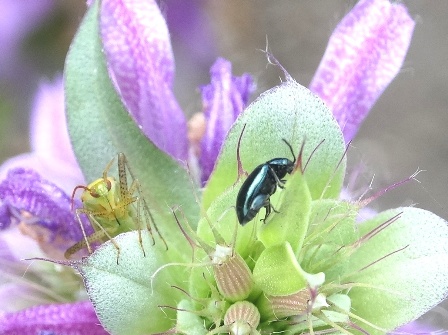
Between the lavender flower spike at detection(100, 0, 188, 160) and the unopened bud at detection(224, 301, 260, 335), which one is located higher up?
the lavender flower spike at detection(100, 0, 188, 160)

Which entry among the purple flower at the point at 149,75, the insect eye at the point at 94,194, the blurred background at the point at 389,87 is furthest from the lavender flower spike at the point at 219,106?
the blurred background at the point at 389,87

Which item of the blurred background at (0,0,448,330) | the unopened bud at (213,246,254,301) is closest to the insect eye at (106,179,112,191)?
the unopened bud at (213,246,254,301)

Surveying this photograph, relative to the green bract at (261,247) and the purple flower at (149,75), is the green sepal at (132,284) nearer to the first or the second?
the green bract at (261,247)

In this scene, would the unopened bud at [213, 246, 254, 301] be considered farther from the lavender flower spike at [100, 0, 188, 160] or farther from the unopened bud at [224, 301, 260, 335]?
the lavender flower spike at [100, 0, 188, 160]

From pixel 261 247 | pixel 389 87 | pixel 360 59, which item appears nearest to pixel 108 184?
pixel 261 247

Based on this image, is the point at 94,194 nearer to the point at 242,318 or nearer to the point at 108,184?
the point at 108,184

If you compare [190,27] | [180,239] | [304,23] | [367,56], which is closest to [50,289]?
[180,239]
